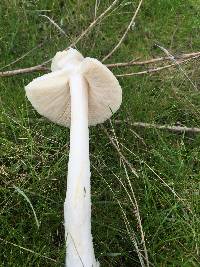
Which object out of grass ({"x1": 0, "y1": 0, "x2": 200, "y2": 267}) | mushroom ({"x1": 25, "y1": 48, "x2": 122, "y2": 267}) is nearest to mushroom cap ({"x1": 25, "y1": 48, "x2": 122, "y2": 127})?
mushroom ({"x1": 25, "y1": 48, "x2": 122, "y2": 267})

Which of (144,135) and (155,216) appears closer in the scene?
(155,216)

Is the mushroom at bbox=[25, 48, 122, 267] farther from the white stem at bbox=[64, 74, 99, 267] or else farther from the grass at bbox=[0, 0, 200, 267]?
the grass at bbox=[0, 0, 200, 267]

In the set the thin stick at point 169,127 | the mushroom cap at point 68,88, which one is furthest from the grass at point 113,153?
the mushroom cap at point 68,88

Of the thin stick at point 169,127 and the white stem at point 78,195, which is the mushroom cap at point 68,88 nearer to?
the white stem at point 78,195

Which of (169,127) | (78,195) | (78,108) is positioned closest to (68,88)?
(78,108)

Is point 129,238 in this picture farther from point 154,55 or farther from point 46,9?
point 46,9

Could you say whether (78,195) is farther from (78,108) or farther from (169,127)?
(169,127)

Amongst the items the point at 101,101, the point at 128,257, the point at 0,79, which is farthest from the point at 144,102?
the point at 128,257
